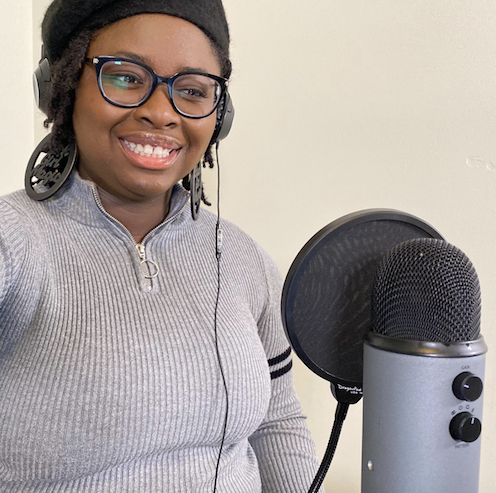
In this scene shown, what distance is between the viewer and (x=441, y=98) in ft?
4.55

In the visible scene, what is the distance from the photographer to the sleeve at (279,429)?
45.8 inches

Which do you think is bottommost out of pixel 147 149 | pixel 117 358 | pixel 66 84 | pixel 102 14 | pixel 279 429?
pixel 279 429

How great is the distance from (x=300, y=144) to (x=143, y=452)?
933 mm

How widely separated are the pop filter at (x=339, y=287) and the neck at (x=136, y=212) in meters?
0.48

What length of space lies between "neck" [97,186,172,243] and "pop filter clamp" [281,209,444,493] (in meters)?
0.48

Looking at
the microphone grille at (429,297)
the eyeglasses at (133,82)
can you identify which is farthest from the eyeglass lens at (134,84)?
the microphone grille at (429,297)

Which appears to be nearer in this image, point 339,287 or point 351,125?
point 339,287

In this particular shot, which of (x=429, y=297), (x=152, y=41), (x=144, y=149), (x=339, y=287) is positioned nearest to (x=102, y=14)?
(x=152, y=41)

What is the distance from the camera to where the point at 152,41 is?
0.98 meters

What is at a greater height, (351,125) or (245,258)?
(351,125)

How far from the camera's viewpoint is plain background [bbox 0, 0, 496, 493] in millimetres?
1360

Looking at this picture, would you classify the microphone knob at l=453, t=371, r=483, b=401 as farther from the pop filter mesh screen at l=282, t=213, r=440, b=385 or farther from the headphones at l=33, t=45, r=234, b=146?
the headphones at l=33, t=45, r=234, b=146

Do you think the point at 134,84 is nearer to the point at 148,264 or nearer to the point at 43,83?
the point at 43,83

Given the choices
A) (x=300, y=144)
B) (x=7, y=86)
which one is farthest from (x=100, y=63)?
(x=7, y=86)
